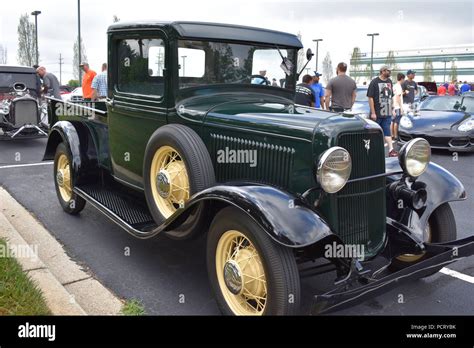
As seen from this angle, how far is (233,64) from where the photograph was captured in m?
3.92

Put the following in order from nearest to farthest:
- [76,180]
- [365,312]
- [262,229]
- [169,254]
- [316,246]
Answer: [262,229] < [316,246] < [365,312] < [169,254] < [76,180]

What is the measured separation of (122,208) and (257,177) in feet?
5.17

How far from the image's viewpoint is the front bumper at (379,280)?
2428 millimetres

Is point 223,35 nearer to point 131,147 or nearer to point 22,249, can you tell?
point 131,147

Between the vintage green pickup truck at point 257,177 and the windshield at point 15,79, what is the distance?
769 cm

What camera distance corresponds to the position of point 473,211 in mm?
5555

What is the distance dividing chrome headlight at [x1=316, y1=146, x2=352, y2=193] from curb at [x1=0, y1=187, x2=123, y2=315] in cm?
162

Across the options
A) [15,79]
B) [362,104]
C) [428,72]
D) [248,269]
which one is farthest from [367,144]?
[428,72]

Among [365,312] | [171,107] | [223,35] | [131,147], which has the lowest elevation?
[365,312]

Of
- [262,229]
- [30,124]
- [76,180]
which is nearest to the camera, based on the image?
[262,229]

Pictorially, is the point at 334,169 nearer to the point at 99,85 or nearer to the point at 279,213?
the point at 279,213

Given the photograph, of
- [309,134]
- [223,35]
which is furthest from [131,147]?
[309,134]

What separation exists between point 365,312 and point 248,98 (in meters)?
1.91

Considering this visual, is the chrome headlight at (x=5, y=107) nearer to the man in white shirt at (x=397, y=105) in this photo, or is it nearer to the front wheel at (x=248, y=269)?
the man in white shirt at (x=397, y=105)
